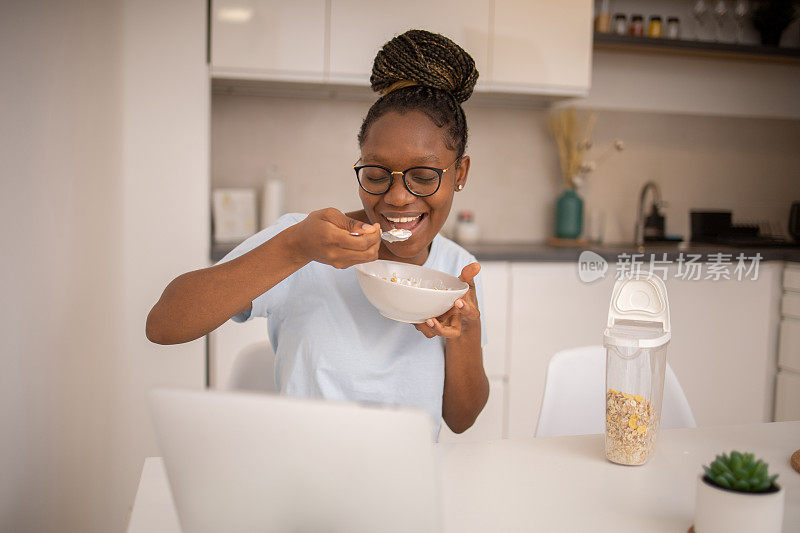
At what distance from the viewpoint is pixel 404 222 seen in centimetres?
111

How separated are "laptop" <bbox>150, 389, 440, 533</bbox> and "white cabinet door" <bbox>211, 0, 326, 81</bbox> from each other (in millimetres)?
2069

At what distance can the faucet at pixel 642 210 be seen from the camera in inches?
119

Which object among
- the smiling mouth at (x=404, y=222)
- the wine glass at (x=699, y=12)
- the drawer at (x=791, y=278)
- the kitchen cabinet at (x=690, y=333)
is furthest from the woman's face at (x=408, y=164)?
the wine glass at (x=699, y=12)

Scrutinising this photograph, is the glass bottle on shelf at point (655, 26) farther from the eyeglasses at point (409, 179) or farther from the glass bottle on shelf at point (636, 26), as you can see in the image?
the eyeglasses at point (409, 179)

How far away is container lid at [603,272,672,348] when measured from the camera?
101 centimetres

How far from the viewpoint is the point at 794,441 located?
110 centimetres

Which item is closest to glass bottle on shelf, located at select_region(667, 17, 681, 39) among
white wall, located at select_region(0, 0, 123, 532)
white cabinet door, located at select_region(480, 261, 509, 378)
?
white cabinet door, located at select_region(480, 261, 509, 378)

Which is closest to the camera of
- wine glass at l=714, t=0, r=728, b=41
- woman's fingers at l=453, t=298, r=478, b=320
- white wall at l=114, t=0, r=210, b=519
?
woman's fingers at l=453, t=298, r=478, b=320

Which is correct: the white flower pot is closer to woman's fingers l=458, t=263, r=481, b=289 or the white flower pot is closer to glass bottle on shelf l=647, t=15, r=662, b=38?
woman's fingers l=458, t=263, r=481, b=289

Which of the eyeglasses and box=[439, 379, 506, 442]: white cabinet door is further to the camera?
box=[439, 379, 506, 442]: white cabinet door

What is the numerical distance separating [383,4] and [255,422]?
2.24 metres

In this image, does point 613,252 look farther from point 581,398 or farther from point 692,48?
point 581,398

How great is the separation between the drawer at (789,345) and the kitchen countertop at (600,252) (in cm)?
26

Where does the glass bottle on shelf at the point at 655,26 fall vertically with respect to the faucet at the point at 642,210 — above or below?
above
